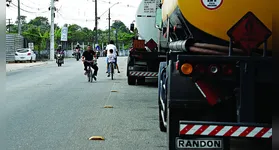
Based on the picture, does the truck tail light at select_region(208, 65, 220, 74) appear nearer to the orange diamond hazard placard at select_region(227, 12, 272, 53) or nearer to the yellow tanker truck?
the yellow tanker truck

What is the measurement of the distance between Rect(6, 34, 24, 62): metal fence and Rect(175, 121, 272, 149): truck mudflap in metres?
44.0

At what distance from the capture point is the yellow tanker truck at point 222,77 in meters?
6.33

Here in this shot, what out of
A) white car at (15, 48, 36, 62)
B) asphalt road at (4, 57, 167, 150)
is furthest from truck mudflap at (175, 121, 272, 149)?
white car at (15, 48, 36, 62)

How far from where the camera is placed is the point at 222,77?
21.4 ft

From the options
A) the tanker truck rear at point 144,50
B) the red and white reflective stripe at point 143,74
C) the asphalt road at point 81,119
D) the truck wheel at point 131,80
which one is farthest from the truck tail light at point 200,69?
the truck wheel at point 131,80

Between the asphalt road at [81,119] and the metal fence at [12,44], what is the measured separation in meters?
32.4

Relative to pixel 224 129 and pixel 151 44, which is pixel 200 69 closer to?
pixel 224 129

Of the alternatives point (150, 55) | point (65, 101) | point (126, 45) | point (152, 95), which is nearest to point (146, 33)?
point (150, 55)

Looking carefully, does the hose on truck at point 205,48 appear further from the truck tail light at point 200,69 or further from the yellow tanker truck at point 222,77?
the truck tail light at point 200,69

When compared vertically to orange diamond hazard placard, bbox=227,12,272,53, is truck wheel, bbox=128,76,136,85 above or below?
below

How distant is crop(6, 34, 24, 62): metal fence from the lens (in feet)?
168

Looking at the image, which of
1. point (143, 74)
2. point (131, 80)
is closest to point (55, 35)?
point (131, 80)

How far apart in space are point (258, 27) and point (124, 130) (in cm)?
513

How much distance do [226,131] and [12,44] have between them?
49.1 m
